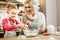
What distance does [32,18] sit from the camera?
50.1 inches

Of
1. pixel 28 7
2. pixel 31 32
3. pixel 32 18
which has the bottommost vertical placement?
pixel 31 32

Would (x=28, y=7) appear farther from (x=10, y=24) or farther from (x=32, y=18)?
(x=10, y=24)

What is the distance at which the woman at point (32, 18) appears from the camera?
1263 mm

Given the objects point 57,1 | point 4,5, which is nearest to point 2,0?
point 4,5

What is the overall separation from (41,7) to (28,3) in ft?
0.57

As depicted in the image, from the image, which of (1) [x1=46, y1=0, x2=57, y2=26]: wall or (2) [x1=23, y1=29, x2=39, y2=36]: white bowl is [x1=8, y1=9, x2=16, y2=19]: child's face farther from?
(1) [x1=46, y1=0, x2=57, y2=26]: wall

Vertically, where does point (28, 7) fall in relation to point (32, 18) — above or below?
above

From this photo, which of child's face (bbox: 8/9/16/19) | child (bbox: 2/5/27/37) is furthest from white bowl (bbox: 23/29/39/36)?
child's face (bbox: 8/9/16/19)

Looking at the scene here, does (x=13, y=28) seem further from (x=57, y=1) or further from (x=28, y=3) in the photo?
(x=57, y=1)

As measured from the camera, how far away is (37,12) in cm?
129

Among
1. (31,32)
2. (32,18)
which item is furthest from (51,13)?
(31,32)

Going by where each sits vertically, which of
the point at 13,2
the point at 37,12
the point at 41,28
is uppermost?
the point at 13,2

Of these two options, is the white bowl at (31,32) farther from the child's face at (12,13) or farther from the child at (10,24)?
the child's face at (12,13)

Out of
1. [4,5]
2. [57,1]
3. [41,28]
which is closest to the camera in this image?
[4,5]
